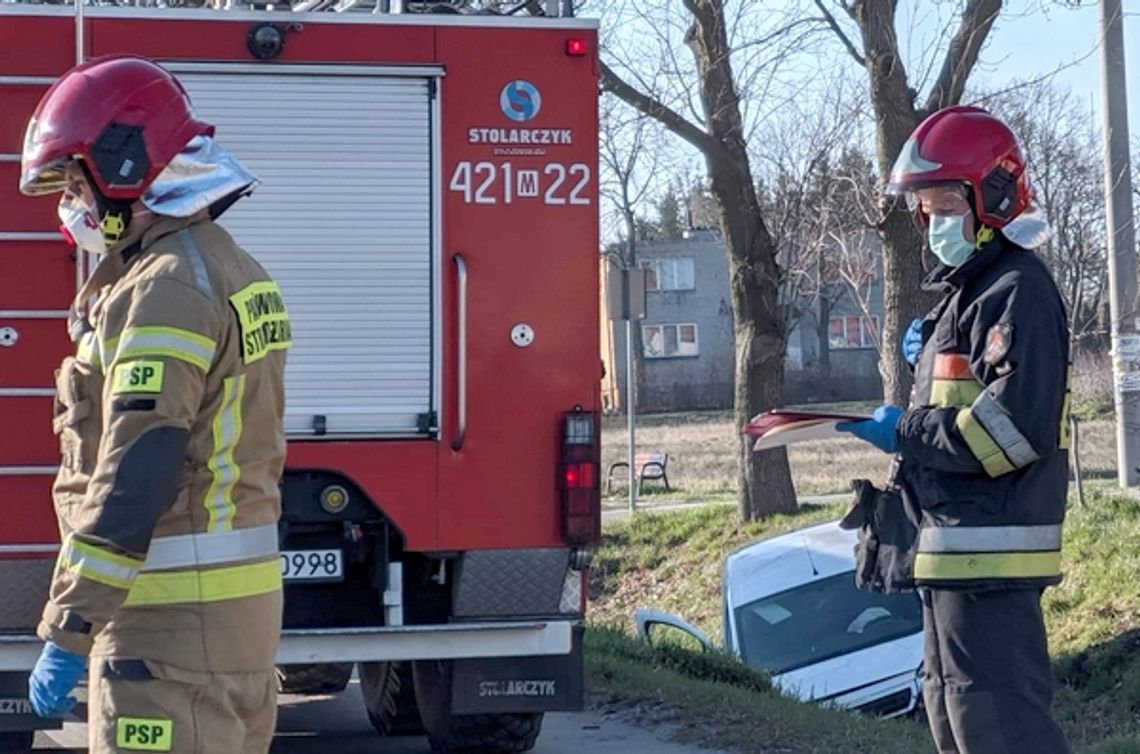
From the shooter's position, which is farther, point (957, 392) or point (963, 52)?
point (963, 52)

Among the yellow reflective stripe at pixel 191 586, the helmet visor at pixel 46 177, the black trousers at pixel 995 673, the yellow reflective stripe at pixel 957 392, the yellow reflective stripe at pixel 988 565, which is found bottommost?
the black trousers at pixel 995 673

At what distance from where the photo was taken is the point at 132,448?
141 inches

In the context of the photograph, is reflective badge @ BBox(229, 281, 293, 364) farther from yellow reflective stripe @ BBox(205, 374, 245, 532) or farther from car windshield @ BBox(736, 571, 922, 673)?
car windshield @ BBox(736, 571, 922, 673)

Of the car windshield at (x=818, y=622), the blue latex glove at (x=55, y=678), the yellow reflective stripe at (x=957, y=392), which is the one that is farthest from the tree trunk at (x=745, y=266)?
the blue latex glove at (x=55, y=678)

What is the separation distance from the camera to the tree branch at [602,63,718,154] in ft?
55.6

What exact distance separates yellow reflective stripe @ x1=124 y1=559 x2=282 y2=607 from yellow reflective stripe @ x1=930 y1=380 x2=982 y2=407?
183 centimetres

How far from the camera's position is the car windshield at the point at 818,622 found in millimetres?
10594

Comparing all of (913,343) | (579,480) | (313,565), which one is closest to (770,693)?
(579,480)

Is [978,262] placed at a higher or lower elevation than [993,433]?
higher

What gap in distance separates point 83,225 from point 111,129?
0.27 meters

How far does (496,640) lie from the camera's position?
6852mm

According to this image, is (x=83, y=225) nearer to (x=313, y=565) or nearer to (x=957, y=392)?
(x=957, y=392)

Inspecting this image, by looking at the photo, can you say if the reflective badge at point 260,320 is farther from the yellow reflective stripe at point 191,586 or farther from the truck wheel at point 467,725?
the truck wheel at point 467,725

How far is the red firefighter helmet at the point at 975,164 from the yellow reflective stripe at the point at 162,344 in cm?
200
